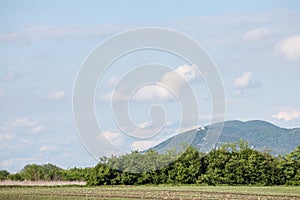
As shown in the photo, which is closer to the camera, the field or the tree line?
the field

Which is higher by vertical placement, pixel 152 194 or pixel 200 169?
pixel 200 169

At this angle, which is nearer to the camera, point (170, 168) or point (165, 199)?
point (165, 199)

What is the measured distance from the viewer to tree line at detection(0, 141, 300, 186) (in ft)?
173

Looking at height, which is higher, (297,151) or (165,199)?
(297,151)

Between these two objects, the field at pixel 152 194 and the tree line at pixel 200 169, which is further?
the tree line at pixel 200 169

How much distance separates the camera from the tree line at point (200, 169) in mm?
52750

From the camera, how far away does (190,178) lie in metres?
53.6

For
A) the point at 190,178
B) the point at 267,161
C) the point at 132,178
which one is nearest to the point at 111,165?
the point at 132,178

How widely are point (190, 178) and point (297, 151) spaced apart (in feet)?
33.6

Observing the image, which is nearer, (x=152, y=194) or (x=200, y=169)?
(x=152, y=194)

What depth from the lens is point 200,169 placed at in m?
54.2

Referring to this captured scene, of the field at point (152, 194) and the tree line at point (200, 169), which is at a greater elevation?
the tree line at point (200, 169)

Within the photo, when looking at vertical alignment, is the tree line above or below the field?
above

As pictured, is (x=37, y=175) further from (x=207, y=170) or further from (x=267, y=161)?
(x=267, y=161)
